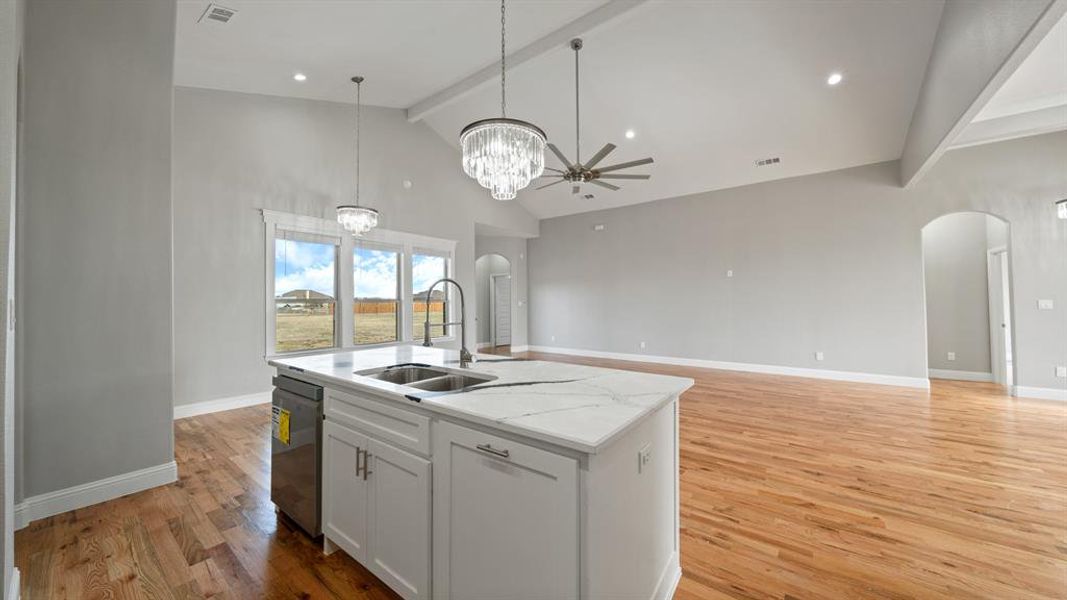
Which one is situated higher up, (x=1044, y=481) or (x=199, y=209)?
(x=199, y=209)

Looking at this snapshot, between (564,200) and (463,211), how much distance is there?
2220 mm

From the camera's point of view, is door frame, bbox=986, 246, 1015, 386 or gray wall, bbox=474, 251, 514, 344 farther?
gray wall, bbox=474, 251, 514, 344

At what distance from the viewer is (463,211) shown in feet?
24.3

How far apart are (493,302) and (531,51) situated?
7.07m

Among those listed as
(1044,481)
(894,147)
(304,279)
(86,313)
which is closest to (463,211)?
(304,279)

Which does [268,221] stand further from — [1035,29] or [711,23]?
[1035,29]

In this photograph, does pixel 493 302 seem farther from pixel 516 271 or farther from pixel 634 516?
pixel 634 516

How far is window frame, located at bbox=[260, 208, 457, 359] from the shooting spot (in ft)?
16.0

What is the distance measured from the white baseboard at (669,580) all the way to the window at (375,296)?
514 cm

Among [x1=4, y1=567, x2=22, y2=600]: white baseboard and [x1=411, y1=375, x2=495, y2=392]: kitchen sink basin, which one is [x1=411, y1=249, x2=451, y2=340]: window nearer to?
[x1=411, y1=375, x2=495, y2=392]: kitchen sink basin

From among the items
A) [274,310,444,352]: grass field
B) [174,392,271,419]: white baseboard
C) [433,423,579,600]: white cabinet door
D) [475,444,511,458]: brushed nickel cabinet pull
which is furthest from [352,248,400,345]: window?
[475,444,511,458]: brushed nickel cabinet pull

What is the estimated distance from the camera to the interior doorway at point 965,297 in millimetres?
5645

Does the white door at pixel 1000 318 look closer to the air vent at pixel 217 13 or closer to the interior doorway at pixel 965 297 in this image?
the interior doorway at pixel 965 297

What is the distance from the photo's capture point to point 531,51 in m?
4.41
